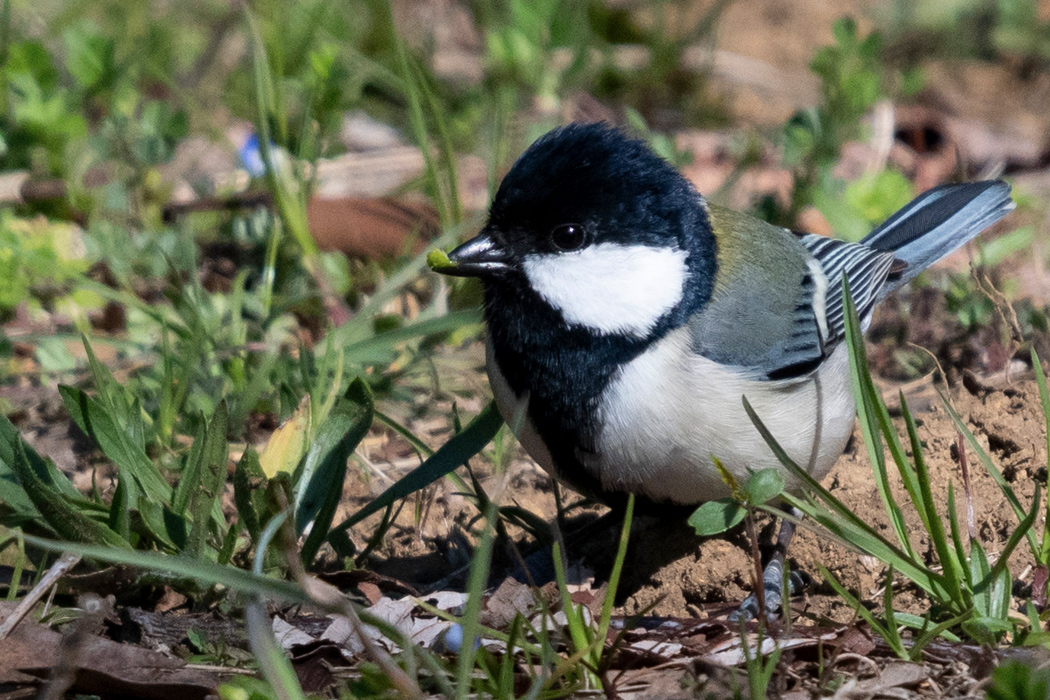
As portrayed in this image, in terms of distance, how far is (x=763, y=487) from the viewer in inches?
89.6

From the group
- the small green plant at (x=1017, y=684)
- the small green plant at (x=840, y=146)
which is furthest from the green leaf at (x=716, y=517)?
the small green plant at (x=840, y=146)

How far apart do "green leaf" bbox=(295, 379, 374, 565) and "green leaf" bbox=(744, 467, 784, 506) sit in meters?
0.95

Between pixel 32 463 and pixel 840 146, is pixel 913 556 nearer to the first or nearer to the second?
pixel 32 463

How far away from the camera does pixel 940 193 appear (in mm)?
3938

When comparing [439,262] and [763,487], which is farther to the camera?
[439,262]

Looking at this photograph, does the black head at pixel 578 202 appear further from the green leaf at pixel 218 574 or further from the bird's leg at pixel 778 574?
the green leaf at pixel 218 574

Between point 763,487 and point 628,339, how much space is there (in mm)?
575

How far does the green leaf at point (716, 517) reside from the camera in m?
2.33

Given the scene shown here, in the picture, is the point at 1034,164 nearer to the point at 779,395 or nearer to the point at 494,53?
the point at 494,53

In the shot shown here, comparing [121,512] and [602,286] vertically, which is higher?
[602,286]

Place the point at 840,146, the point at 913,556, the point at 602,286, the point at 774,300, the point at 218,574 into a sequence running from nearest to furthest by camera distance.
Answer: the point at 218,574
the point at 913,556
the point at 602,286
the point at 774,300
the point at 840,146

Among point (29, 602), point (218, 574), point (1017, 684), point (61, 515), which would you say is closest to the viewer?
point (1017, 684)

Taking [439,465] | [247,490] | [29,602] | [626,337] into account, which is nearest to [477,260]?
[626,337]

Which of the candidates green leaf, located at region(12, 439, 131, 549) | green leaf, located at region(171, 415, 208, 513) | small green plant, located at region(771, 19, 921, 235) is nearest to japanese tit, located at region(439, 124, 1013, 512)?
green leaf, located at region(171, 415, 208, 513)
